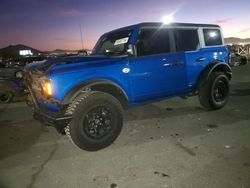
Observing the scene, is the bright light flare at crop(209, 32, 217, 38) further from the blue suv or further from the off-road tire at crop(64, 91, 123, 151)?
the off-road tire at crop(64, 91, 123, 151)

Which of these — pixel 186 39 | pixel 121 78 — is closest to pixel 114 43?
pixel 121 78

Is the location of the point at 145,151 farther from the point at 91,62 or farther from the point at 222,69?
the point at 222,69

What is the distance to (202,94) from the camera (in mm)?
5941

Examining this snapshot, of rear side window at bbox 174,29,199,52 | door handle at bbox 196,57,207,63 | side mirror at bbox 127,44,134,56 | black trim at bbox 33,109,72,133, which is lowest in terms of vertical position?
black trim at bbox 33,109,72,133

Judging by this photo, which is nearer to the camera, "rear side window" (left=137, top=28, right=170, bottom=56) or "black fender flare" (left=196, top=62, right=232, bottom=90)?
"rear side window" (left=137, top=28, right=170, bottom=56)

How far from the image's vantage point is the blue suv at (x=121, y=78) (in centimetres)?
409

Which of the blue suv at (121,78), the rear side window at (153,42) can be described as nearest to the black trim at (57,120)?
the blue suv at (121,78)

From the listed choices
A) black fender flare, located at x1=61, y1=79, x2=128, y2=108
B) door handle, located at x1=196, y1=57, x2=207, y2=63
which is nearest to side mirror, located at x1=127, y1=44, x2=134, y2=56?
black fender flare, located at x1=61, y1=79, x2=128, y2=108

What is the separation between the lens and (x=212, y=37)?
20.2 ft

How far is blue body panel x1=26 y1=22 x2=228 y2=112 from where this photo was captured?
13.3ft

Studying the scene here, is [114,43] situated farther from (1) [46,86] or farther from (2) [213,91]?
(2) [213,91]

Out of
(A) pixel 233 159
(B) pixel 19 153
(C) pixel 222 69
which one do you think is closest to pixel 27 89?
(B) pixel 19 153

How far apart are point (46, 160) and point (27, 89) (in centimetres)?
172

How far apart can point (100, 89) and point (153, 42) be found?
4.89ft
